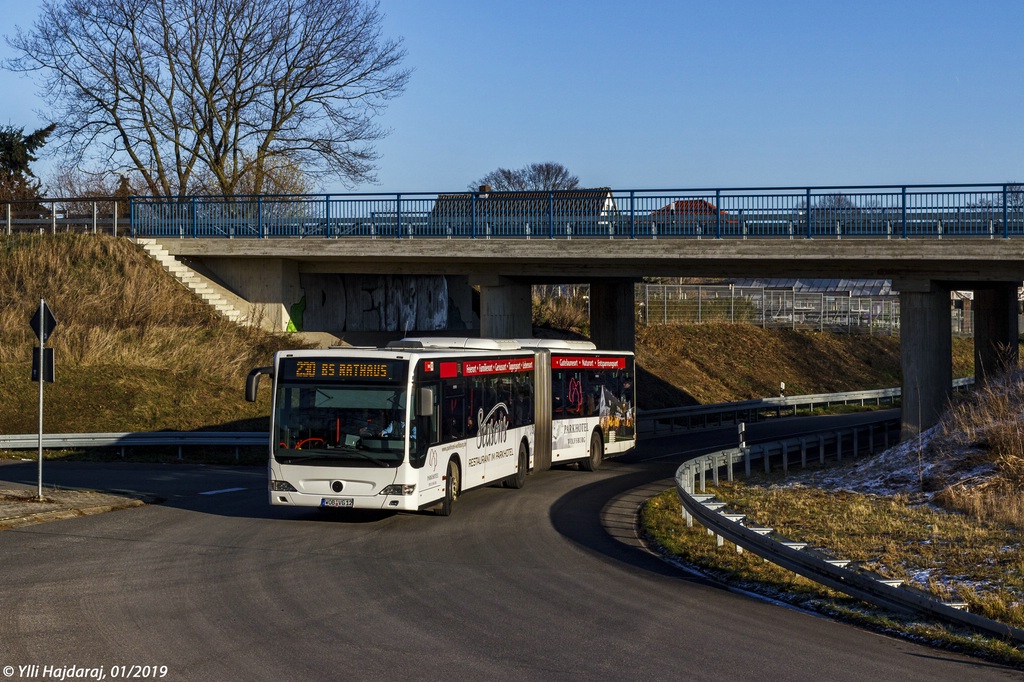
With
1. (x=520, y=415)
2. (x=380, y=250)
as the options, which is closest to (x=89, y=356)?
(x=380, y=250)

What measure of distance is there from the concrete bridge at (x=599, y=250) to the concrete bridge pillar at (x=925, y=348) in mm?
40

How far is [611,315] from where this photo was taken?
41750 mm

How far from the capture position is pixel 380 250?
35.6 m

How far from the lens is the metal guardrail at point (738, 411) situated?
3978cm

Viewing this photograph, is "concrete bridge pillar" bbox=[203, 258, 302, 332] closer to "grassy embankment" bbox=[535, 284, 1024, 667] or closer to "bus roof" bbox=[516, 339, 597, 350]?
"bus roof" bbox=[516, 339, 597, 350]

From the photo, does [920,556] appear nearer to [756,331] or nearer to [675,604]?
[675,604]

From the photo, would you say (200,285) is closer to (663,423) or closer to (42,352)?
(663,423)

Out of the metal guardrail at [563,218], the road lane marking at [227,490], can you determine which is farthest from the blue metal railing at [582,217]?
the road lane marking at [227,490]

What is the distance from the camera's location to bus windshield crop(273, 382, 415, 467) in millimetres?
16328

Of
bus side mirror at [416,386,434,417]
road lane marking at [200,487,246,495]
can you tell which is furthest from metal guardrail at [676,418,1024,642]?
road lane marking at [200,487,246,495]

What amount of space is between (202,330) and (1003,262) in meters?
23.9

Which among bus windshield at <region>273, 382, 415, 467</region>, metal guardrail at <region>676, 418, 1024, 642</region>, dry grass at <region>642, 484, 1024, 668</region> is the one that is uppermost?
bus windshield at <region>273, 382, 415, 467</region>

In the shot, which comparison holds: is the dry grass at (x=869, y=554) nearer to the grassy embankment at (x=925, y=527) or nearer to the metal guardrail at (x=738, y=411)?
the grassy embankment at (x=925, y=527)

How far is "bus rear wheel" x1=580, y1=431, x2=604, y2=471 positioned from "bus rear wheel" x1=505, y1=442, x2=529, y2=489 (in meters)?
4.19
